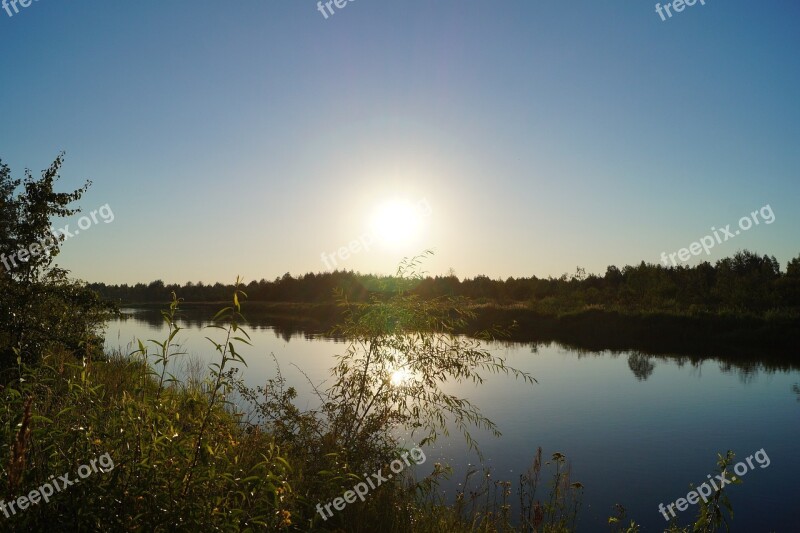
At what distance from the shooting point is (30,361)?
386 inches

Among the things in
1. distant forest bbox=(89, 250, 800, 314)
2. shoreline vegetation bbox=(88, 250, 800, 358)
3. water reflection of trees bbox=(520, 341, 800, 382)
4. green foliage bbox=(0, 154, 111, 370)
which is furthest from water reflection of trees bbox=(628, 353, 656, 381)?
green foliage bbox=(0, 154, 111, 370)

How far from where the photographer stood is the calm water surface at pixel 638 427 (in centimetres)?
973

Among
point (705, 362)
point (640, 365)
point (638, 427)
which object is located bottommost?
point (705, 362)

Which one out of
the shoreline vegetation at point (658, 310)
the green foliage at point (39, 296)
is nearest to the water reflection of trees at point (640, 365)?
the shoreline vegetation at point (658, 310)

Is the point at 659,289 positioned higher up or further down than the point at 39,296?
further down

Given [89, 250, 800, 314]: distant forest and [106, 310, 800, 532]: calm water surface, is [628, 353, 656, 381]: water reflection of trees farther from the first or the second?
[89, 250, 800, 314]: distant forest

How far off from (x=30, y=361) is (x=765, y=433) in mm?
15766

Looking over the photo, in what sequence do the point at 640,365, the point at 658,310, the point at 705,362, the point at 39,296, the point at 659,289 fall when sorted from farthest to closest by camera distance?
the point at 659,289 < the point at 658,310 < the point at 705,362 < the point at 640,365 < the point at 39,296

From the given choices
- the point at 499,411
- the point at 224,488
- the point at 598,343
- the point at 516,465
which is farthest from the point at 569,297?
the point at 224,488

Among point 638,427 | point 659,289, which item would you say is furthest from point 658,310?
point 638,427

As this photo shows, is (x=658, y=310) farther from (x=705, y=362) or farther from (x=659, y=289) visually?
(x=705, y=362)

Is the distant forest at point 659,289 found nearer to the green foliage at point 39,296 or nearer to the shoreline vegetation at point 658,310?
the shoreline vegetation at point 658,310

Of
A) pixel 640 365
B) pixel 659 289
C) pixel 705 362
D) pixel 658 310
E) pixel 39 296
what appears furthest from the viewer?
pixel 659 289

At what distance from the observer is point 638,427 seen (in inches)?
566
